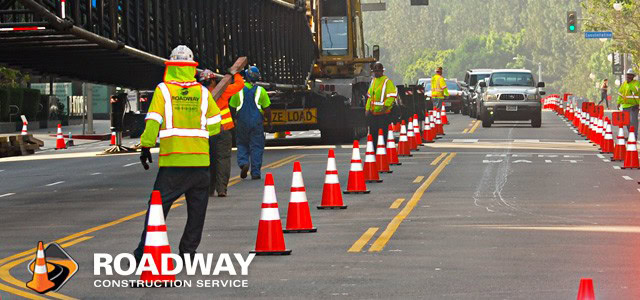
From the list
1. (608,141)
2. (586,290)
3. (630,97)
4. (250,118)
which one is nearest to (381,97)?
(250,118)

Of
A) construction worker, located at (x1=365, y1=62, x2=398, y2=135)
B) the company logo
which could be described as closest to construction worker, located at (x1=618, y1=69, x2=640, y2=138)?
construction worker, located at (x1=365, y1=62, x2=398, y2=135)

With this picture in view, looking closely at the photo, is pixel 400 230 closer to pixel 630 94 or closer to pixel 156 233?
pixel 156 233

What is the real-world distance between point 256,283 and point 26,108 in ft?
156

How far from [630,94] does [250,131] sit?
16.5 m

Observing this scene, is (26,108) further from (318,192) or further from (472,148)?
(318,192)

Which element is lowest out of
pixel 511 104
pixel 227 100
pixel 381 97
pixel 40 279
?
pixel 511 104

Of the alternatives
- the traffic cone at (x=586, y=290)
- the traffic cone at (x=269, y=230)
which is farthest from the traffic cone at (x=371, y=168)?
the traffic cone at (x=586, y=290)

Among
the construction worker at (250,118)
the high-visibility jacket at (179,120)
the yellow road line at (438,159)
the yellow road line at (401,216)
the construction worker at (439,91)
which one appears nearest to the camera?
the high-visibility jacket at (179,120)

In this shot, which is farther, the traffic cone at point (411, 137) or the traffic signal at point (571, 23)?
the traffic signal at point (571, 23)

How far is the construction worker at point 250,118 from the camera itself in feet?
83.0

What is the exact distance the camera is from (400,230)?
Answer: 1684cm

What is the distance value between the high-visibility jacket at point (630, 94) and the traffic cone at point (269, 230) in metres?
26.0

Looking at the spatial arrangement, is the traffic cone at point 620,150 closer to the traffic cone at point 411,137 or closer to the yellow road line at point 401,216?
the yellow road line at point 401,216

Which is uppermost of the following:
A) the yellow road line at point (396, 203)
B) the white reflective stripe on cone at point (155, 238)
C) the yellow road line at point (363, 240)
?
the white reflective stripe on cone at point (155, 238)
